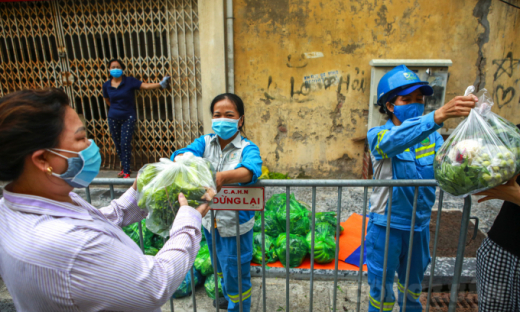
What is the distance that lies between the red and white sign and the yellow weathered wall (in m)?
3.81

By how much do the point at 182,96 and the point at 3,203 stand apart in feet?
16.1

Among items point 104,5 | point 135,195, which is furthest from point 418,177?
point 104,5

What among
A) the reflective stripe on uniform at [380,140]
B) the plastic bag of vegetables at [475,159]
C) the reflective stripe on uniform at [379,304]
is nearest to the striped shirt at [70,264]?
the plastic bag of vegetables at [475,159]

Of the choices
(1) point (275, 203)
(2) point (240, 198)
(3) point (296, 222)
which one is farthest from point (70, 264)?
(1) point (275, 203)

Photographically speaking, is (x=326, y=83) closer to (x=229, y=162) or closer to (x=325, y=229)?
(x=325, y=229)

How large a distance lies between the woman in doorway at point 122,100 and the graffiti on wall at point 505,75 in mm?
5778

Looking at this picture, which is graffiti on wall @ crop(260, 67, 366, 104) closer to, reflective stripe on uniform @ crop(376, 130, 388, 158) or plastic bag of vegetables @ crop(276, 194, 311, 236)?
plastic bag of vegetables @ crop(276, 194, 311, 236)

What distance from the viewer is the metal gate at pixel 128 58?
546cm

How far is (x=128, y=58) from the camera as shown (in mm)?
5730

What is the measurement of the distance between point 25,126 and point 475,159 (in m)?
1.86

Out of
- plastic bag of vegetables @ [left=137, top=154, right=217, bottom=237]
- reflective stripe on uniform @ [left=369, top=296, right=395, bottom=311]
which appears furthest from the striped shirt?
reflective stripe on uniform @ [left=369, top=296, right=395, bottom=311]

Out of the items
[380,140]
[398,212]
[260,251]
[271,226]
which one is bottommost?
[260,251]

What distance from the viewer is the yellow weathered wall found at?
5.09 meters

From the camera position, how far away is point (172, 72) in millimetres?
5625
